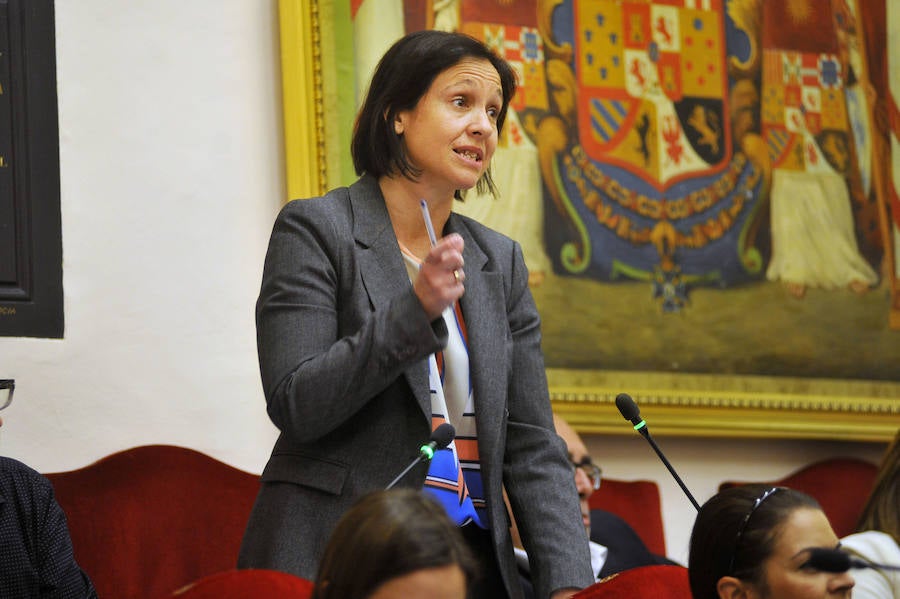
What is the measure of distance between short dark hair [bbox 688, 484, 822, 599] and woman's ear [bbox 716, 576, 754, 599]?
12mm

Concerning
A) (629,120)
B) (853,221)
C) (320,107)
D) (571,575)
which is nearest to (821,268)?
(853,221)

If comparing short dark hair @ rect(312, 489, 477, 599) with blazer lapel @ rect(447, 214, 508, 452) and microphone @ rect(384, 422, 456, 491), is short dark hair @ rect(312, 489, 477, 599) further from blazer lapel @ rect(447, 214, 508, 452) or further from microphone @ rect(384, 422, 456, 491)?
blazer lapel @ rect(447, 214, 508, 452)

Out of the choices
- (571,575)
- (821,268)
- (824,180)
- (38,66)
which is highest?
(38,66)

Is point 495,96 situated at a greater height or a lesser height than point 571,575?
greater

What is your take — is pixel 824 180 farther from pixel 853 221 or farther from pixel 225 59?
pixel 225 59

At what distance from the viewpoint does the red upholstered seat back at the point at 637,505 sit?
13.1ft

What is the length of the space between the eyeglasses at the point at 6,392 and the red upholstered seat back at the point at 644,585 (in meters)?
1.45

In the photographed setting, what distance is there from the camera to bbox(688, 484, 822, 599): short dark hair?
197 centimetres

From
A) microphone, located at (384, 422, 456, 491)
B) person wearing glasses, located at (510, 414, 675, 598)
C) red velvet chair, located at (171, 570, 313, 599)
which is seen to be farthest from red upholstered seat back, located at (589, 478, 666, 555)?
red velvet chair, located at (171, 570, 313, 599)

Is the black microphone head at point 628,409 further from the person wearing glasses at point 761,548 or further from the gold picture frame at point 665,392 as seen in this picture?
Result: the gold picture frame at point 665,392

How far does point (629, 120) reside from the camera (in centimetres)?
425

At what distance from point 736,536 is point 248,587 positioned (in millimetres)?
769

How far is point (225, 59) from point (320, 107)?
31 centimetres

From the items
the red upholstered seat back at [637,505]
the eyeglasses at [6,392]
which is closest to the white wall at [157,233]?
the eyeglasses at [6,392]
